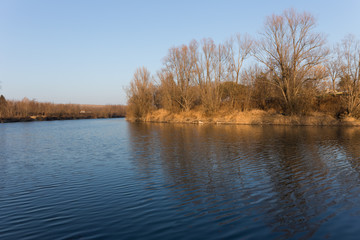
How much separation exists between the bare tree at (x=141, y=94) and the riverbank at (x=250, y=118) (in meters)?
1.94

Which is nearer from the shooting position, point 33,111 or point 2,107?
point 2,107

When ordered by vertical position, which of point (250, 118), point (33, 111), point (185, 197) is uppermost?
point (33, 111)

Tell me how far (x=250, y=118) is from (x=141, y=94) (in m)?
26.2

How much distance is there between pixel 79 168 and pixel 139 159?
3049mm

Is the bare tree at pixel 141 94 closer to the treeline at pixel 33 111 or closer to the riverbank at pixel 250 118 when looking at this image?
the riverbank at pixel 250 118

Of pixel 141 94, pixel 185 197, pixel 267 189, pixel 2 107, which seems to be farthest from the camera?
Result: pixel 2 107

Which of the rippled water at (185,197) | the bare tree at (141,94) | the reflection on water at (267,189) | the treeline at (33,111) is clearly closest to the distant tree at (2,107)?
the treeline at (33,111)

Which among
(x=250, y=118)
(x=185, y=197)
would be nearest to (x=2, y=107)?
(x=250, y=118)

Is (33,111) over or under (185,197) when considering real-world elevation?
over

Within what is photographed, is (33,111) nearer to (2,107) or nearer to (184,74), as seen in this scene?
(2,107)

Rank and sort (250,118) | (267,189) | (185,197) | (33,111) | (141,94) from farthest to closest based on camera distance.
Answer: (33,111) < (141,94) < (250,118) < (267,189) < (185,197)

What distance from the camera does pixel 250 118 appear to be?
39.1 m

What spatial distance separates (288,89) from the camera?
1406 inches

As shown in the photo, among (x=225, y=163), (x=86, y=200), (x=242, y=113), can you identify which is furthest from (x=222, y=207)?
(x=242, y=113)
